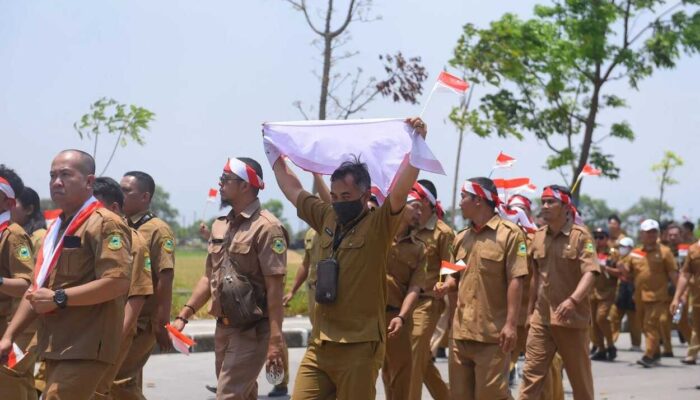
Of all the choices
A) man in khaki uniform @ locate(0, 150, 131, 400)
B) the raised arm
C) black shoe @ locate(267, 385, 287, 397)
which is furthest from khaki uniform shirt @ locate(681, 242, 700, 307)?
man in khaki uniform @ locate(0, 150, 131, 400)

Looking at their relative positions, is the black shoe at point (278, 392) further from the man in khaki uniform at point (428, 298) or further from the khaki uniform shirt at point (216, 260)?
the khaki uniform shirt at point (216, 260)

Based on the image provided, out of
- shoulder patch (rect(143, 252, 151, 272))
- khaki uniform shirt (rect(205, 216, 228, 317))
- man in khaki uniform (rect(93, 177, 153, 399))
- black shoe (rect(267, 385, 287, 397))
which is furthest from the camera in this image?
black shoe (rect(267, 385, 287, 397))

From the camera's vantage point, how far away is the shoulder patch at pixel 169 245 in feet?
26.5

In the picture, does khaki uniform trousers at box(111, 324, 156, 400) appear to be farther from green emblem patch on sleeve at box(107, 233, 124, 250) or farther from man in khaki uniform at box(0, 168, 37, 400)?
green emblem patch on sleeve at box(107, 233, 124, 250)

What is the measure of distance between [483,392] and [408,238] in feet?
5.40

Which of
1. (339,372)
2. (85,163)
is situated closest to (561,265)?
(339,372)

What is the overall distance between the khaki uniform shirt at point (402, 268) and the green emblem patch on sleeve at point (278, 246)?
1.79 meters

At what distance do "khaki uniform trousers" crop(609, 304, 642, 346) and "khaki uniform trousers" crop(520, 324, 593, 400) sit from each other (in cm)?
730

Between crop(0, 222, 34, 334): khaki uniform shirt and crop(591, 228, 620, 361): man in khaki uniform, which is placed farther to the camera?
crop(591, 228, 620, 361): man in khaki uniform

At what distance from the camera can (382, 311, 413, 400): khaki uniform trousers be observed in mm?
8898

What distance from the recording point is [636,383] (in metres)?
13.0

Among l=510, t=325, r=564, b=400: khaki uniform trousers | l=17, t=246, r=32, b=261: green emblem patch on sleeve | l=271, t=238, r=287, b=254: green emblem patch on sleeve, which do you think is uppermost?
l=271, t=238, r=287, b=254: green emblem patch on sleeve

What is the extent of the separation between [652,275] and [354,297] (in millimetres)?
10558

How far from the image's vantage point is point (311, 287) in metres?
10.2
